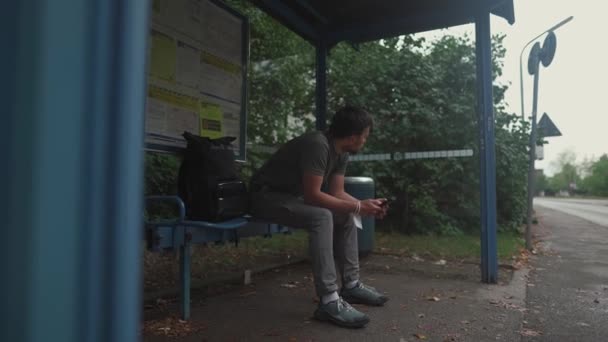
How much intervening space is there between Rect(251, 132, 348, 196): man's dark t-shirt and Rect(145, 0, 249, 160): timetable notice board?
3.11ft

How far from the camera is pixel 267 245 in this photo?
6.59 metres

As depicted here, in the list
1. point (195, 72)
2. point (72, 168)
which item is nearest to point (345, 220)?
point (195, 72)

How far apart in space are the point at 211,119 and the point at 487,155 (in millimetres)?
2661

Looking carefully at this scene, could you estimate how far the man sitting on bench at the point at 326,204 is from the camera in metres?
3.01

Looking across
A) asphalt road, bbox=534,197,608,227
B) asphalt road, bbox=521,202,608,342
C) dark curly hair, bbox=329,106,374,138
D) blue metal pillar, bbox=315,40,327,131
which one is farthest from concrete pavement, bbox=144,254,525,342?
asphalt road, bbox=534,197,608,227

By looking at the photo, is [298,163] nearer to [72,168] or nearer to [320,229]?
[320,229]

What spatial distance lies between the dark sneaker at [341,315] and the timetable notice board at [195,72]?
1866 millimetres

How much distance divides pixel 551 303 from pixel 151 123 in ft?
11.8

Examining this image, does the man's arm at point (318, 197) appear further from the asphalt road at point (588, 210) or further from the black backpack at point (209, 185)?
the asphalt road at point (588, 210)

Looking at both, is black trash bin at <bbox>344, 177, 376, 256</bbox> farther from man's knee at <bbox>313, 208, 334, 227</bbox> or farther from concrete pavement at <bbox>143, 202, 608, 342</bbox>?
man's knee at <bbox>313, 208, 334, 227</bbox>

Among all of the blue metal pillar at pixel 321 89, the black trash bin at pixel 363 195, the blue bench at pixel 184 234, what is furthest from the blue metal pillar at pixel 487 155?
the blue bench at pixel 184 234

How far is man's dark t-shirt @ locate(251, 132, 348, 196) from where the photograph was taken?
3.10m

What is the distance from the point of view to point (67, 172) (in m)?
0.73

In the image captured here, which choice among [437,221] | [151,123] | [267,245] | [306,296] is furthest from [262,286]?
[437,221]
